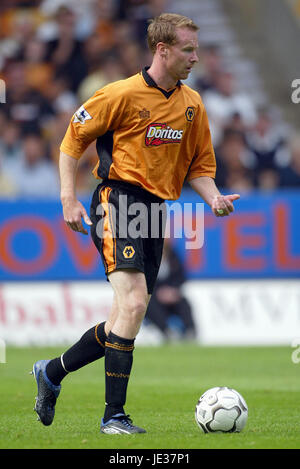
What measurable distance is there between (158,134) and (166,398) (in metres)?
2.70

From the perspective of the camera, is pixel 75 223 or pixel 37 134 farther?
pixel 37 134

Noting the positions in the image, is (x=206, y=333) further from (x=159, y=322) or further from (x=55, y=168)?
(x=55, y=168)

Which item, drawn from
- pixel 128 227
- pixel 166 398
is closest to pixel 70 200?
pixel 128 227

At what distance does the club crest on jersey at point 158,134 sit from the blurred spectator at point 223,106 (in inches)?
338

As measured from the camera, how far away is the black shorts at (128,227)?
550cm

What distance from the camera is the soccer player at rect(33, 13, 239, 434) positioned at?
5477 mm

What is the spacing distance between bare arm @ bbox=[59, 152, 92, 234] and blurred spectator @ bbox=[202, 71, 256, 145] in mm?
8777

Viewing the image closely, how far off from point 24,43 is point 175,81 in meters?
10.3

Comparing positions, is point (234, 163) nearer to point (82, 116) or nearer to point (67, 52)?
point (67, 52)

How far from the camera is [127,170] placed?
566cm

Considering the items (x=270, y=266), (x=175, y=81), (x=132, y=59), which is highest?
(x=132, y=59)

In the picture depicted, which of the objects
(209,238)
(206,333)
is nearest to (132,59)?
(209,238)

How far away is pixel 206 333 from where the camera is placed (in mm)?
12672
